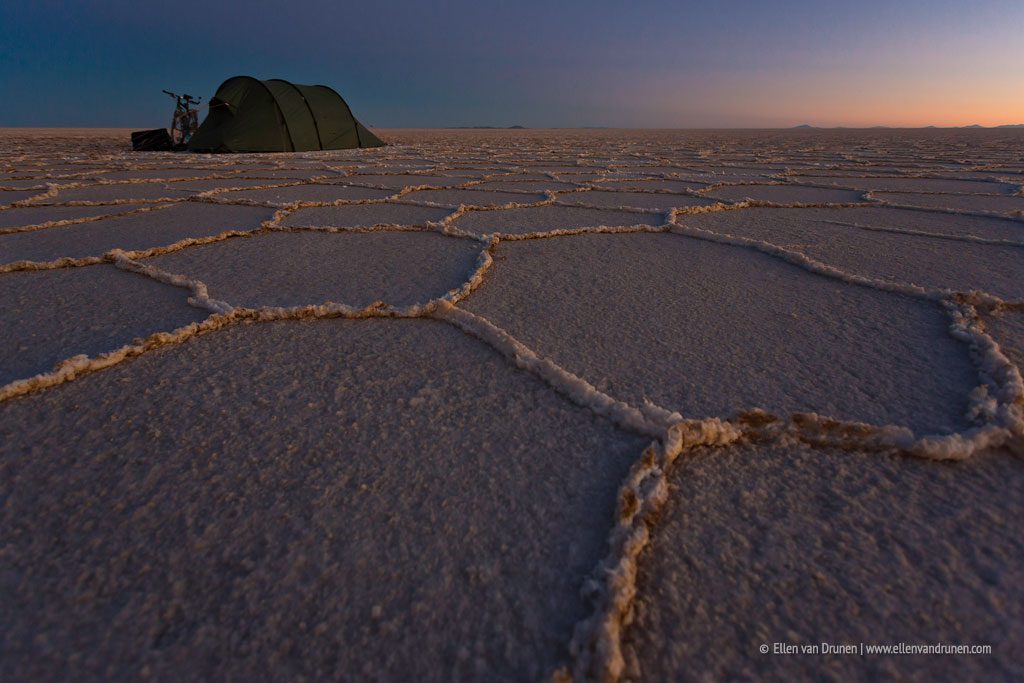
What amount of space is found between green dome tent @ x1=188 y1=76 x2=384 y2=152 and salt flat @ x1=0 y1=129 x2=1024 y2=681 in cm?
602

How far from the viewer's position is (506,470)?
2.22 feet

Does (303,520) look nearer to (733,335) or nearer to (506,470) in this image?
(506,470)

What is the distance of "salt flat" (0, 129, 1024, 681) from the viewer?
47cm

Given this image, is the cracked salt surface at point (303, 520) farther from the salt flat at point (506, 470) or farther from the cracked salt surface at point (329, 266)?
the cracked salt surface at point (329, 266)

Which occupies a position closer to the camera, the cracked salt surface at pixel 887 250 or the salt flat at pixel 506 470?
the salt flat at pixel 506 470

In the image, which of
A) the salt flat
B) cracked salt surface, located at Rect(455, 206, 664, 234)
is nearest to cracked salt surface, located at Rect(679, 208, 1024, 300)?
the salt flat

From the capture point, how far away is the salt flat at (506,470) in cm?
47

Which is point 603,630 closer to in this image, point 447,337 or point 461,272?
point 447,337

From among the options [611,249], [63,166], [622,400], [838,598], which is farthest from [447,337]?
[63,166]

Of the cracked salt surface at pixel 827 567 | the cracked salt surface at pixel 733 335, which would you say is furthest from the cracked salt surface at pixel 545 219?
the cracked salt surface at pixel 827 567

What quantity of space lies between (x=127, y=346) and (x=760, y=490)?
970mm

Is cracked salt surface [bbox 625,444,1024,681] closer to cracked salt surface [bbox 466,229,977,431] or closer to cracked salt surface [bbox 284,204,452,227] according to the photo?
cracked salt surface [bbox 466,229,977,431]

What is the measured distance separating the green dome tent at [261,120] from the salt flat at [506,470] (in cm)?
602

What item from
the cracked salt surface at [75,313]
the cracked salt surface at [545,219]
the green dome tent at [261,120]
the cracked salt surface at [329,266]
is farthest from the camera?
the green dome tent at [261,120]
